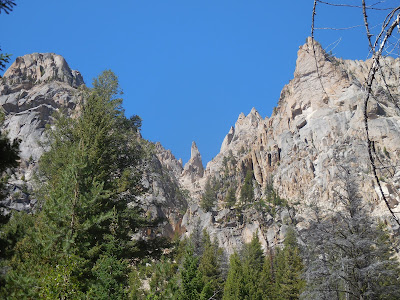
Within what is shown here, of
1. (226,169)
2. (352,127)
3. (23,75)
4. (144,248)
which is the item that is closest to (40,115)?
(23,75)

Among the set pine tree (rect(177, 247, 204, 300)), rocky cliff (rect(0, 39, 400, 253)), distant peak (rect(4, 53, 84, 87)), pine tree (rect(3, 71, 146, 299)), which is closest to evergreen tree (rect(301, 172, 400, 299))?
pine tree (rect(177, 247, 204, 300))

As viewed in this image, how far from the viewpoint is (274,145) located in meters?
125

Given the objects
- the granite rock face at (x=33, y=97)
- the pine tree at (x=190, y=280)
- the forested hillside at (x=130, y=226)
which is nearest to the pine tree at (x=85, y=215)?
the forested hillside at (x=130, y=226)

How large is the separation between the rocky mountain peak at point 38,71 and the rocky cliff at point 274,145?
0.30m

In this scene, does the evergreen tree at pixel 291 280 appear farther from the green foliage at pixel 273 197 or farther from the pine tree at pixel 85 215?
the green foliage at pixel 273 197

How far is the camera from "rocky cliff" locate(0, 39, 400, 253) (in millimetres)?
90244

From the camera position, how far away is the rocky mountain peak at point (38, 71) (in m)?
130

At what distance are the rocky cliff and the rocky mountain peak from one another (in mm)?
299

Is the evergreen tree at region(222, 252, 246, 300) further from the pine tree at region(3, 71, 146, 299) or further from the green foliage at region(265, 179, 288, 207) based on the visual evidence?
the green foliage at region(265, 179, 288, 207)

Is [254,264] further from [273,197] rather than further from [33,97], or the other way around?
[33,97]

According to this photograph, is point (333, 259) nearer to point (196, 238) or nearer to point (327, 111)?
point (196, 238)

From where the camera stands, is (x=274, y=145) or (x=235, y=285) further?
(x=274, y=145)

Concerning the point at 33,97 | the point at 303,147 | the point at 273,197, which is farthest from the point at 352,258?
the point at 33,97

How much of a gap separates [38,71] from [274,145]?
257 feet
